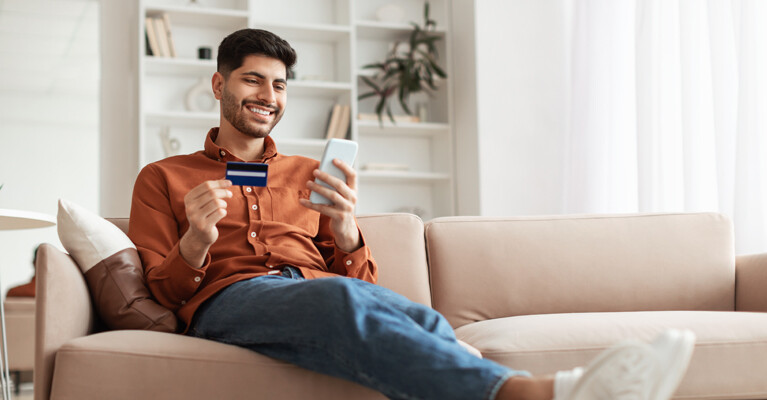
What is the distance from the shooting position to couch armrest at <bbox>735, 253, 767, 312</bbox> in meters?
2.17

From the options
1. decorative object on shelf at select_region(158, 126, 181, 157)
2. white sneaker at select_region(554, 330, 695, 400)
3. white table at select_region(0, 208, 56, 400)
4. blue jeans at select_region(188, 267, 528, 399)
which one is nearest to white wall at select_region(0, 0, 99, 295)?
decorative object on shelf at select_region(158, 126, 181, 157)

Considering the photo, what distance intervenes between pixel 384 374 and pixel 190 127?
11.0ft

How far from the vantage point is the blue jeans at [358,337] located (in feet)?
3.93

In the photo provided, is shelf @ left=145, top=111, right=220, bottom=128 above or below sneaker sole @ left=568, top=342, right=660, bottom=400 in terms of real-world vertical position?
above

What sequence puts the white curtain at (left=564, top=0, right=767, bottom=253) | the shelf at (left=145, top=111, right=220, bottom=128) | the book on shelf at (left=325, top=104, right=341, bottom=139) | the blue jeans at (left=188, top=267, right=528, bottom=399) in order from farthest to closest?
the book on shelf at (left=325, top=104, right=341, bottom=139) → the shelf at (left=145, top=111, right=220, bottom=128) → the white curtain at (left=564, top=0, right=767, bottom=253) → the blue jeans at (left=188, top=267, right=528, bottom=399)

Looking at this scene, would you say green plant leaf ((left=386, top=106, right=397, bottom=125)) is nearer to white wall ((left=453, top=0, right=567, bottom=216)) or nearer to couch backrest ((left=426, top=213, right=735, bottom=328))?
white wall ((left=453, top=0, right=567, bottom=216))

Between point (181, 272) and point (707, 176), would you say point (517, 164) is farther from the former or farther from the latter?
point (181, 272)

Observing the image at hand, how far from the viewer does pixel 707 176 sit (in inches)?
125

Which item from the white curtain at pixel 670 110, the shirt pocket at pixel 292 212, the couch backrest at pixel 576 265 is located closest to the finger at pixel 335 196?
the shirt pocket at pixel 292 212

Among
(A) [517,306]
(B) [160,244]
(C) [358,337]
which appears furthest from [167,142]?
(C) [358,337]

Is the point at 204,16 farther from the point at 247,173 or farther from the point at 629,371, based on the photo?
the point at 629,371

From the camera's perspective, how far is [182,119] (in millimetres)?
4184

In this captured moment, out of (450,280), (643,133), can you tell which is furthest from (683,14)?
(450,280)

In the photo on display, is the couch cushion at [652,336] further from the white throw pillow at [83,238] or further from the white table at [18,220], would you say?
the white table at [18,220]
